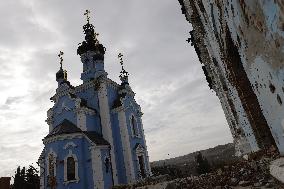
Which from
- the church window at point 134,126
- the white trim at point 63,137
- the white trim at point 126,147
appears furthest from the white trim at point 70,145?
the church window at point 134,126

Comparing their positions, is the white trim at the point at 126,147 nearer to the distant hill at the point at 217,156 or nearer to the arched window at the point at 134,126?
the arched window at the point at 134,126

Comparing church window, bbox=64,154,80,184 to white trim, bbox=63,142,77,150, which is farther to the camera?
white trim, bbox=63,142,77,150

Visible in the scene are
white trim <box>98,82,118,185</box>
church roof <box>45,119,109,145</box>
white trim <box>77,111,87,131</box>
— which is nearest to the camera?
church roof <box>45,119,109,145</box>

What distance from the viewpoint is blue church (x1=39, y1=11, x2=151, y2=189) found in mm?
19672

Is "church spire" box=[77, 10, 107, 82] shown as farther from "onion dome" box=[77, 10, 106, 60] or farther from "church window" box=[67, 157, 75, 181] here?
"church window" box=[67, 157, 75, 181]

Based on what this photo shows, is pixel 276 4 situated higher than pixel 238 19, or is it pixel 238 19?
pixel 238 19

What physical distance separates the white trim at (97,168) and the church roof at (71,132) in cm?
68

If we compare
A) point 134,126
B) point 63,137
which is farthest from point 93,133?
point 134,126

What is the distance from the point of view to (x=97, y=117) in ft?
77.4

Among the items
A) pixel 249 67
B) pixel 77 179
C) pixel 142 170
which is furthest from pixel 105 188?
pixel 249 67

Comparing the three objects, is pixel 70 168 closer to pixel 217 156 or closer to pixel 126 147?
pixel 126 147

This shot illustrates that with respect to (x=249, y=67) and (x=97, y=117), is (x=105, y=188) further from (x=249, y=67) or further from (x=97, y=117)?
(x=249, y=67)

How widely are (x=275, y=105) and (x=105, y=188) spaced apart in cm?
1846

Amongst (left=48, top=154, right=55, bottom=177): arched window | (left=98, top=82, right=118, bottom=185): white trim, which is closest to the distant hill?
(left=98, top=82, right=118, bottom=185): white trim
